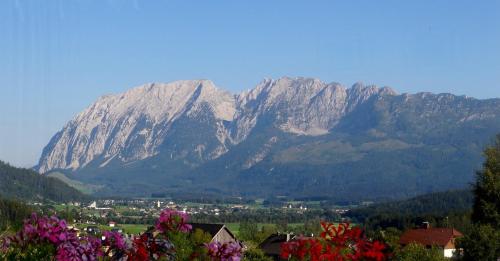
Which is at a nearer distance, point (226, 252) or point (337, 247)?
point (337, 247)

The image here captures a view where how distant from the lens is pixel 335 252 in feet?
31.2

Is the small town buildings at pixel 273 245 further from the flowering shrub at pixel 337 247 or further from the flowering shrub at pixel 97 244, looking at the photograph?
the flowering shrub at pixel 337 247

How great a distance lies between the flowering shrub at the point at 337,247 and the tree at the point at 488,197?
57.2 metres

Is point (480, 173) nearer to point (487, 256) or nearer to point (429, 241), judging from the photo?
point (487, 256)

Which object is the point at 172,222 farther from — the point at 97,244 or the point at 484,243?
the point at 484,243

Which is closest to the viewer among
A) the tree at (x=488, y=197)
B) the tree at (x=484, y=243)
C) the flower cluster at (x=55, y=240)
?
the flower cluster at (x=55, y=240)

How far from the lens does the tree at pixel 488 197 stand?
6650 cm

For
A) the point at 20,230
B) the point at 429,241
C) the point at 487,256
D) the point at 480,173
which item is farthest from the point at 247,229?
the point at 20,230

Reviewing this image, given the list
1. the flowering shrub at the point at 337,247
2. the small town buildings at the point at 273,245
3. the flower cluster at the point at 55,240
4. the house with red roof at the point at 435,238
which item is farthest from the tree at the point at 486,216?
the flowering shrub at the point at 337,247

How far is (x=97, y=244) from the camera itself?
11305 mm

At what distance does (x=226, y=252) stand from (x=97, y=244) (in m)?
1.81

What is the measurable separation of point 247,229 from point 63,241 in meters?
171

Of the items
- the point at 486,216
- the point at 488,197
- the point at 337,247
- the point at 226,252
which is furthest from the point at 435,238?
the point at 337,247

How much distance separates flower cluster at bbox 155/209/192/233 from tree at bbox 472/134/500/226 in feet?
183
